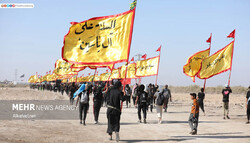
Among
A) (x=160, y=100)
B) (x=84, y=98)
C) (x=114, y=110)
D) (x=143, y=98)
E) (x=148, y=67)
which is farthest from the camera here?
(x=148, y=67)

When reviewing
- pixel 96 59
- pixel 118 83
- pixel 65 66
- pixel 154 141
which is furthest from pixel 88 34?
pixel 65 66

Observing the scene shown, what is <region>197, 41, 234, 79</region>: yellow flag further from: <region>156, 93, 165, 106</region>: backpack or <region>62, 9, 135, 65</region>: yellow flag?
<region>62, 9, 135, 65</region>: yellow flag

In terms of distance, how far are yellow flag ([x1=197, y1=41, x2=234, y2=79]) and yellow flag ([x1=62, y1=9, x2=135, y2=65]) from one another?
8.95 meters

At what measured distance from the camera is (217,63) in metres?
18.8

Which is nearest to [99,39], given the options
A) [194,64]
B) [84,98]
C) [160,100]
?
[84,98]

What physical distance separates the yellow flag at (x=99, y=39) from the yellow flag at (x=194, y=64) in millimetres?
10704

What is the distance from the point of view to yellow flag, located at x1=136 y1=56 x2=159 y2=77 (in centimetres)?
2745

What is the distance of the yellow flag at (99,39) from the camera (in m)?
11.4

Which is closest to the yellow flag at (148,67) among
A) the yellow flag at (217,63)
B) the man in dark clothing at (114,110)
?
the yellow flag at (217,63)

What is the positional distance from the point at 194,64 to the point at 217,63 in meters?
2.94

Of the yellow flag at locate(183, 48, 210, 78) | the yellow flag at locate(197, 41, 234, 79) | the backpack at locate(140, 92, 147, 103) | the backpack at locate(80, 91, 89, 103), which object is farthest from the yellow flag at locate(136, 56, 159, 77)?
the backpack at locate(80, 91, 89, 103)

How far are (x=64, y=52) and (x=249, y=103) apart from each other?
927cm

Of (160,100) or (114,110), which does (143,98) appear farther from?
(114,110)

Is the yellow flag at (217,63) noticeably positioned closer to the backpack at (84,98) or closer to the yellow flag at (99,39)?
the backpack at (84,98)
